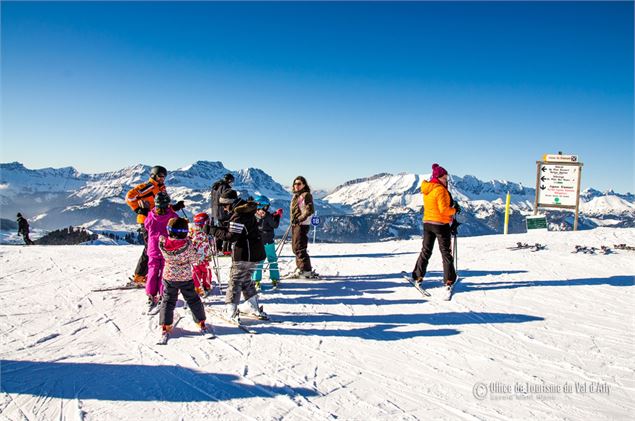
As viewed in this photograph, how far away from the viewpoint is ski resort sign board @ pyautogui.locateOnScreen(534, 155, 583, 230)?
51.8ft

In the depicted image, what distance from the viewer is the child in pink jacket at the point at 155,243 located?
19.9 feet

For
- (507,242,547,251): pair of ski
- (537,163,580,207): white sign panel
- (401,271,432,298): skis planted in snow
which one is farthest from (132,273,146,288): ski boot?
(537,163,580,207): white sign panel

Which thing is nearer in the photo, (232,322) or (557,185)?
(232,322)

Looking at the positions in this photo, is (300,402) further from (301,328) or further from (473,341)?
(473,341)

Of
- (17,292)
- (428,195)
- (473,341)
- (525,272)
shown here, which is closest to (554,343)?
(473,341)

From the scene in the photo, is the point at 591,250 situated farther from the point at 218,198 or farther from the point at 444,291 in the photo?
the point at 218,198

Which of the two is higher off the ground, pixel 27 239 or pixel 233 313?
pixel 233 313

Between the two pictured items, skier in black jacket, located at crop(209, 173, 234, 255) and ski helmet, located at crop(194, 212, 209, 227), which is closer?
ski helmet, located at crop(194, 212, 209, 227)

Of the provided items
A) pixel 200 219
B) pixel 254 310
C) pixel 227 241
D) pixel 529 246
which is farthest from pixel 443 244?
pixel 529 246

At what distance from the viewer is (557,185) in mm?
16078

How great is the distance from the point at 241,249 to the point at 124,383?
91.0 inches

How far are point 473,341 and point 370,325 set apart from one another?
1.46 meters

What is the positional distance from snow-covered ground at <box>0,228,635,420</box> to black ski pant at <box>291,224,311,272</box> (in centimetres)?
42

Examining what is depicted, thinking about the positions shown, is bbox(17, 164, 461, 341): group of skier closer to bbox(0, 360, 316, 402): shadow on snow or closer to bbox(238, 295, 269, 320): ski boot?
bbox(238, 295, 269, 320): ski boot
